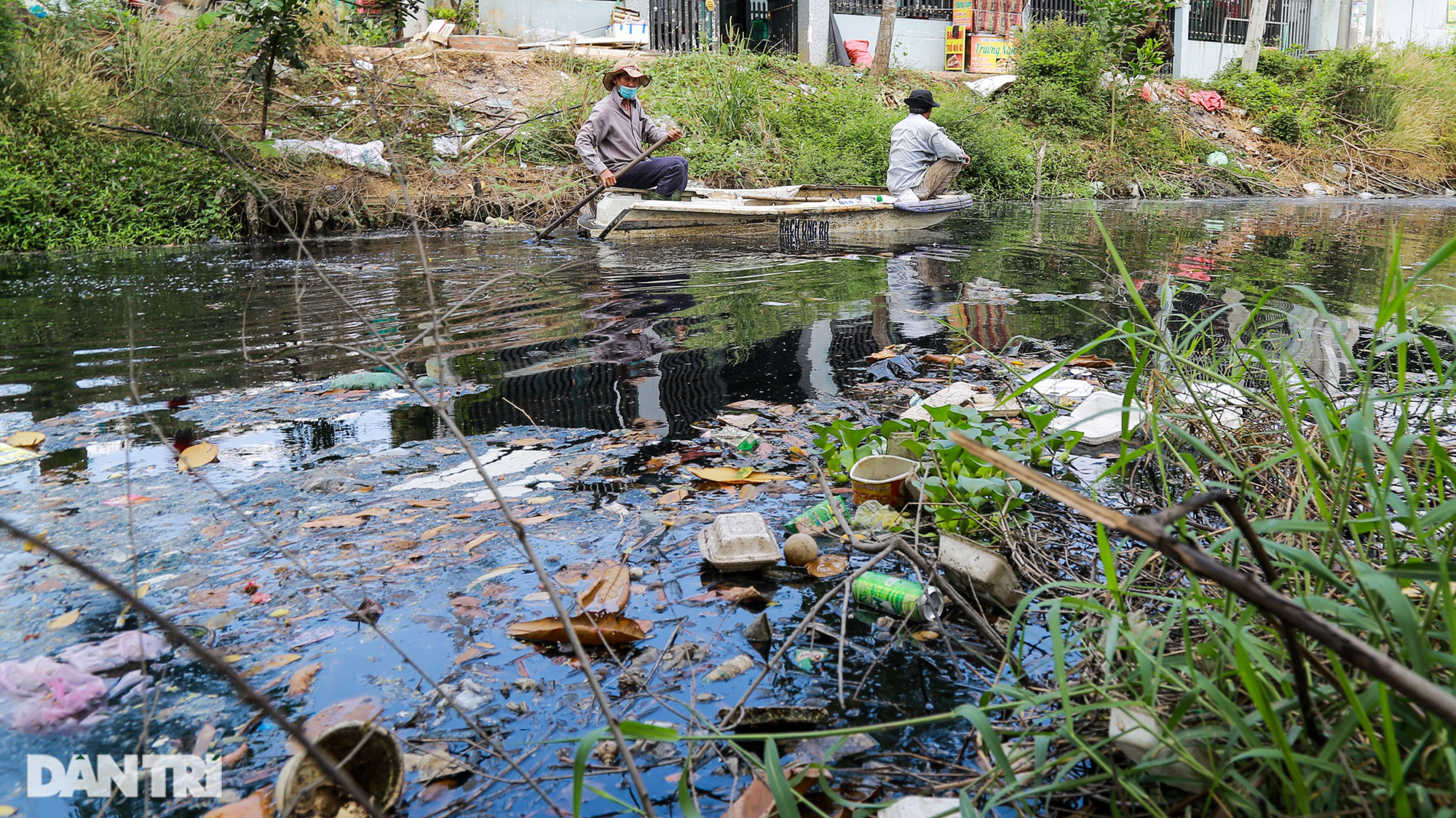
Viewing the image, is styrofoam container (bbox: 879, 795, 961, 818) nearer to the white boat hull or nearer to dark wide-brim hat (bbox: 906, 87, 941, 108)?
the white boat hull

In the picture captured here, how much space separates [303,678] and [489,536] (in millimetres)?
700

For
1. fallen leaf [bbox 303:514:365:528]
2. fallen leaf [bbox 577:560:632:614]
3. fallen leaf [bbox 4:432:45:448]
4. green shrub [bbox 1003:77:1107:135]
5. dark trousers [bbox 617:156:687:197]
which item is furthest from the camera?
green shrub [bbox 1003:77:1107:135]

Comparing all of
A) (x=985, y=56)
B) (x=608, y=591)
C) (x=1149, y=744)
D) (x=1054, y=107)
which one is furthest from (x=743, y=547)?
(x=985, y=56)

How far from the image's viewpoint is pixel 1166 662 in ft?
4.19

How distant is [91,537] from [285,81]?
11.7m

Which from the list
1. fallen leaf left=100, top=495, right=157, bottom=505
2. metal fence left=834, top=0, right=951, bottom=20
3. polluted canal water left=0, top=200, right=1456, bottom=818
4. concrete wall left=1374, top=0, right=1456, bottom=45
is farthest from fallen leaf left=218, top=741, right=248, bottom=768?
concrete wall left=1374, top=0, right=1456, bottom=45

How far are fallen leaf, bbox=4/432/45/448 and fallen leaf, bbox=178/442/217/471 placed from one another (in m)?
0.55

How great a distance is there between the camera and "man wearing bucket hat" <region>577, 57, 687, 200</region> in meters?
8.98

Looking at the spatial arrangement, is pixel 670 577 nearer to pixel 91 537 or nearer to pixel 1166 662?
pixel 1166 662

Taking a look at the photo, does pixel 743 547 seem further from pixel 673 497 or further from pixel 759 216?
pixel 759 216

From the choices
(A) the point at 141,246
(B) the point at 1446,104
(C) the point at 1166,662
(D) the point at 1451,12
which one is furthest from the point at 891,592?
(D) the point at 1451,12

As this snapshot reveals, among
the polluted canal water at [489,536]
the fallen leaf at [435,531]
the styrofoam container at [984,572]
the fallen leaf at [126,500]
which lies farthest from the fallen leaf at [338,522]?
the styrofoam container at [984,572]

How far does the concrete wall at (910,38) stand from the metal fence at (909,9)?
12 cm

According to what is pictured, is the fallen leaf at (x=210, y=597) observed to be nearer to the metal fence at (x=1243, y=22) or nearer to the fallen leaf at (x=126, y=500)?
the fallen leaf at (x=126, y=500)
